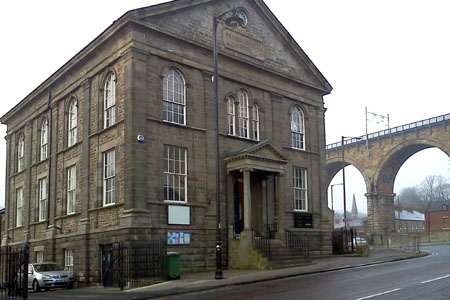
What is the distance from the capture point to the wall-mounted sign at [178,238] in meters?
23.2

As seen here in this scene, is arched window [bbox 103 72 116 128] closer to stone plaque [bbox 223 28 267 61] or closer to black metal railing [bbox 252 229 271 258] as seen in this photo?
stone plaque [bbox 223 28 267 61]

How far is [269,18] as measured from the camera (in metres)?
30.3

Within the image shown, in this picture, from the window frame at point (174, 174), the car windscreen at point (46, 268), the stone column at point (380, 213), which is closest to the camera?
the window frame at point (174, 174)

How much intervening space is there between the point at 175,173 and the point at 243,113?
19.4 feet

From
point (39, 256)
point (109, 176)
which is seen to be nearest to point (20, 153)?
point (39, 256)

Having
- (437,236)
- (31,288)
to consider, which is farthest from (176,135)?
Answer: (437,236)

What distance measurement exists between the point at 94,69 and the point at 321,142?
14231 mm

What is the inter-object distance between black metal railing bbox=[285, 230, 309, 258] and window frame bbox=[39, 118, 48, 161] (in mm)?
15215

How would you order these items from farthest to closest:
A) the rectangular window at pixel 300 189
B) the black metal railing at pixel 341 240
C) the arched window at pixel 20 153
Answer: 1. the arched window at pixel 20 153
2. the black metal railing at pixel 341 240
3. the rectangular window at pixel 300 189

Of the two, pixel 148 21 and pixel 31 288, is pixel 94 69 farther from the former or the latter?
pixel 31 288

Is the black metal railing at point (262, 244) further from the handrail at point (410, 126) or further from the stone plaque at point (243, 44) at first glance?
the handrail at point (410, 126)

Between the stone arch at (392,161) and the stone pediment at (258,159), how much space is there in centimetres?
3439

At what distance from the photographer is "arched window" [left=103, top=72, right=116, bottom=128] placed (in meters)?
25.0

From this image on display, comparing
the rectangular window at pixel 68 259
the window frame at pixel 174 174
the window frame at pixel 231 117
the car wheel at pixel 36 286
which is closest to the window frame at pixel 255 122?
the window frame at pixel 231 117
